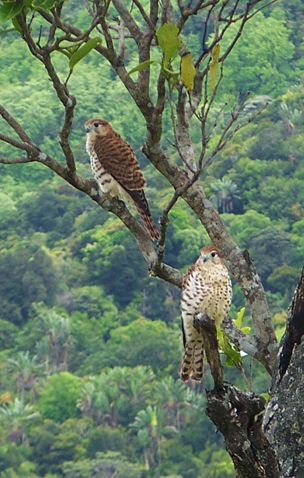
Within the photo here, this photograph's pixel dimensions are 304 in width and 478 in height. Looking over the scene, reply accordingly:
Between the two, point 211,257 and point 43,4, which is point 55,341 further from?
point 43,4

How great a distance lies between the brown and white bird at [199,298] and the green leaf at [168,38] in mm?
2107

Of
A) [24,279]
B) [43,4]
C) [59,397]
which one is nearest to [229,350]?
[43,4]

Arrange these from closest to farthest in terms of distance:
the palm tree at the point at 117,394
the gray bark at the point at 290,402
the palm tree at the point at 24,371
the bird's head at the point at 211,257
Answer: the gray bark at the point at 290,402
the bird's head at the point at 211,257
the palm tree at the point at 117,394
the palm tree at the point at 24,371

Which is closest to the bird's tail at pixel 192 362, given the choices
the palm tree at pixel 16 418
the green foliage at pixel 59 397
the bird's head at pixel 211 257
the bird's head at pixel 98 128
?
the bird's head at pixel 211 257

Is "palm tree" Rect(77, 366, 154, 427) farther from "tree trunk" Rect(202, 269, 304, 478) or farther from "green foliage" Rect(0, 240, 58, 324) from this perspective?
"tree trunk" Rect(202, 269, 304, 478)

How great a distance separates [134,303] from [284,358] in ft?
175

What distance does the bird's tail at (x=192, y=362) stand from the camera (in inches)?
251

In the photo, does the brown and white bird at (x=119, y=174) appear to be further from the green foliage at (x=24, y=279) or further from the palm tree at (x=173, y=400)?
the green foliage at (x=24, y=279)

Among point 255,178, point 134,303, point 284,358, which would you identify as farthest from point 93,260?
point 284,358

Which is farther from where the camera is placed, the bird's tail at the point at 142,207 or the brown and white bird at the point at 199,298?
the bird's tail at the point at 142,207

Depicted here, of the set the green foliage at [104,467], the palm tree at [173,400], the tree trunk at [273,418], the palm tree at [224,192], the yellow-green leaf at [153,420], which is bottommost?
the green foliage at [104,467]

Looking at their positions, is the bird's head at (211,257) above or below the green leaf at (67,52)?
below

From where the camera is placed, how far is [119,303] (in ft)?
191

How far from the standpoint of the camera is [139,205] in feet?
27.3
